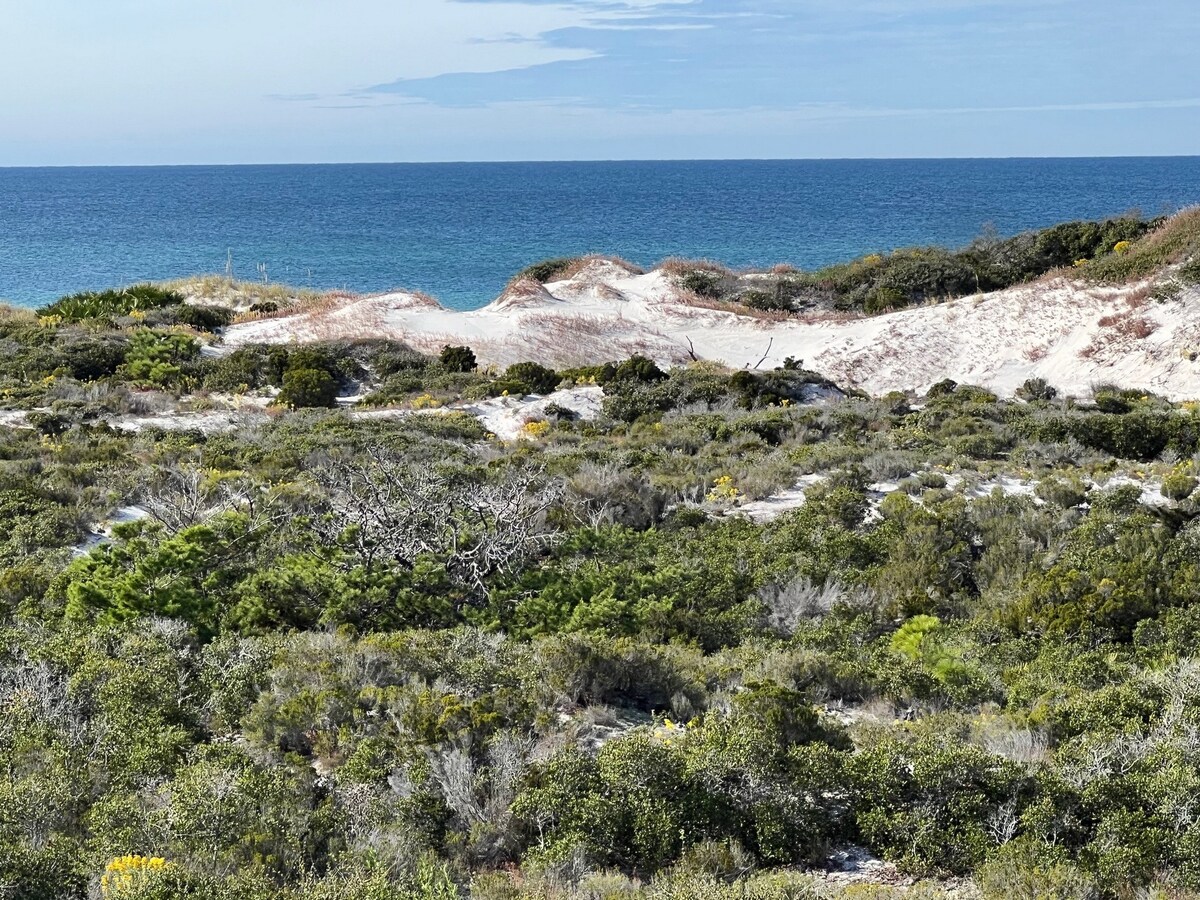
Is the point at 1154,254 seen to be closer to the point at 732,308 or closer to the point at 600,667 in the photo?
the point at 732,308

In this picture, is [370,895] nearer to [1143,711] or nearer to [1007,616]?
[1143,711]

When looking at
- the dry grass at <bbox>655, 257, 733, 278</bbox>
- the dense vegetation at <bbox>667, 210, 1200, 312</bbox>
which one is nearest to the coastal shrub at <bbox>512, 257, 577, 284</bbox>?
the dry grass at <bbox>655, 257, 733, 278</bbox>

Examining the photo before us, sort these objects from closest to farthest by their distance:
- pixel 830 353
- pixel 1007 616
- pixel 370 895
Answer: pixel 370 895, pixel 1007 616, pixel 830 353

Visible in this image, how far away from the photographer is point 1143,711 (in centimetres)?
601

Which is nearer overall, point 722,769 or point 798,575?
point 722,769

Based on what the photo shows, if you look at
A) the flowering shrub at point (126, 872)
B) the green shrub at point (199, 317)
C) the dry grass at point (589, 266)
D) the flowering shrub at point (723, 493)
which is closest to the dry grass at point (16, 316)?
the green shrub at point (199, 317)

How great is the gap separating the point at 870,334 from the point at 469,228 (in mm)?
61806

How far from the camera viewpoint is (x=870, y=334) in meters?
29.9

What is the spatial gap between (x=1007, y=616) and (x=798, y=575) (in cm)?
178

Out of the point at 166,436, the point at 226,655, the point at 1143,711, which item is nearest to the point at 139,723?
the point at 226,655

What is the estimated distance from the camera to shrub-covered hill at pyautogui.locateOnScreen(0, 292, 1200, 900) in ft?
15.6

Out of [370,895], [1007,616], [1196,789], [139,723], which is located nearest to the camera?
[370,895]

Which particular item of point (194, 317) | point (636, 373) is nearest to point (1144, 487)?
point (636, 373)

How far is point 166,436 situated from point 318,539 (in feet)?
24.9
